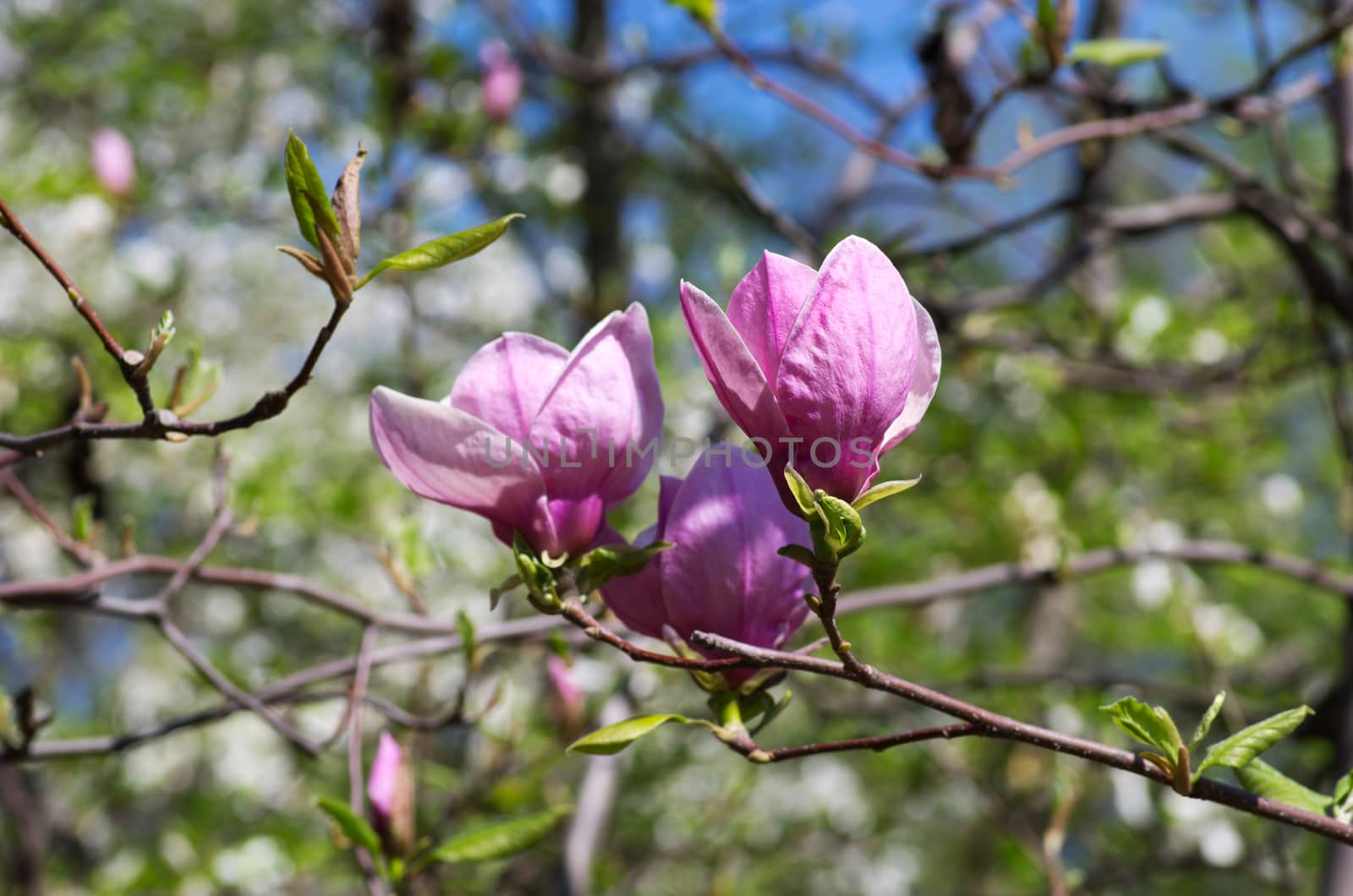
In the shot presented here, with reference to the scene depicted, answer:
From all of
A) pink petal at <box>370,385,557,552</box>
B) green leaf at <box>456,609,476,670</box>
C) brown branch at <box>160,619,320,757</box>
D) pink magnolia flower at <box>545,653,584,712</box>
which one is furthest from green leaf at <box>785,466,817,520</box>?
pink magnolia flower at <box>545,653,584,712</box>

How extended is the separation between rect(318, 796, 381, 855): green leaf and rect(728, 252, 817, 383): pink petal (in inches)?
14.2

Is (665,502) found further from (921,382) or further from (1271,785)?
(1271,785)

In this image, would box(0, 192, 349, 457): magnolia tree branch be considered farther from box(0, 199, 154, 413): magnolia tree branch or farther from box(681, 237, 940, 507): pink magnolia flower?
box(681, 237, 940, 507): pink magnolia flower

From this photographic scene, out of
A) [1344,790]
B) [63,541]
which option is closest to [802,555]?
[1344,790]

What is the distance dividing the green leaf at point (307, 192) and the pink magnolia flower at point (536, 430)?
2.5 inches

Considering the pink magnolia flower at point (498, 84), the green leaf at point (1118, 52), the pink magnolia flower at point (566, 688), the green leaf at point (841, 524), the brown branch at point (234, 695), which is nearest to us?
the green leaf at point (841, 524)

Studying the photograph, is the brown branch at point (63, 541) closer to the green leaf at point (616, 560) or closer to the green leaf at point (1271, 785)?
the green leaf at point (616, 560)

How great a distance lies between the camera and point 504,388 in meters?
0.41

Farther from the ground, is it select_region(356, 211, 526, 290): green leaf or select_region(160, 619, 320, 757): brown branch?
select_region(356, 211, 526, 290): green leaf

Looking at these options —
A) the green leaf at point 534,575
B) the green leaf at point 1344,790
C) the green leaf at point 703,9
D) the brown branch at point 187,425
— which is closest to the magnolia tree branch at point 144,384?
the brown branch at point 187,425

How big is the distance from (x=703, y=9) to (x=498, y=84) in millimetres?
1109

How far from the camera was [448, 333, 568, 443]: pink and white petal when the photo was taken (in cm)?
41

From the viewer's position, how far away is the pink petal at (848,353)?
1.20ft

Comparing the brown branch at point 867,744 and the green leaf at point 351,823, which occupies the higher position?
the brown branch at point 867,744
